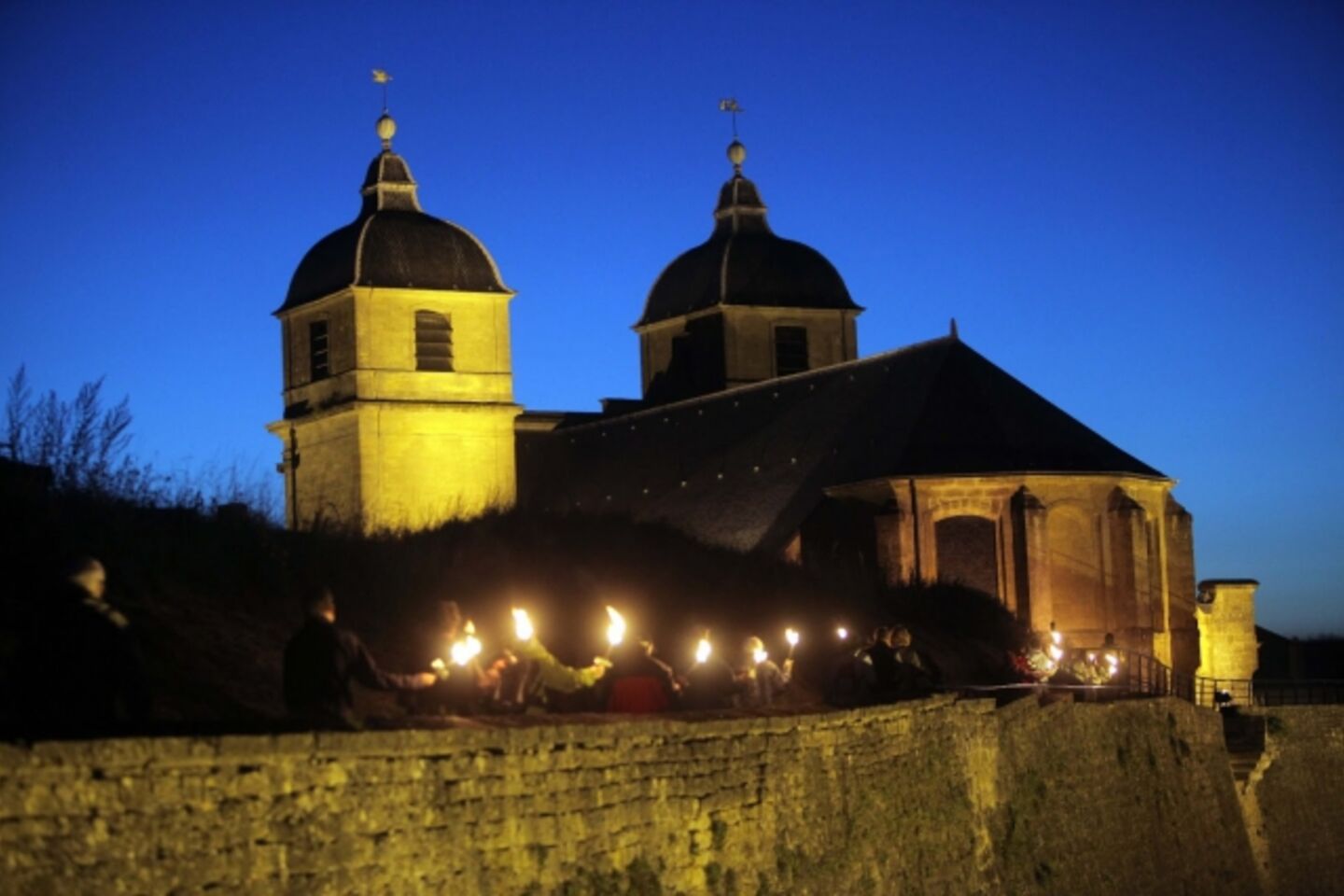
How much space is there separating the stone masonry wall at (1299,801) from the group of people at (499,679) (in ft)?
60.5

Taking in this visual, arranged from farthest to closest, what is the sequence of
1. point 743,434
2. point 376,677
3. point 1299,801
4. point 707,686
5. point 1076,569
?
point 743,434 < point 1076,569 < point 1299,801 < point 707,686 < point 376,677

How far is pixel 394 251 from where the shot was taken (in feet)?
234

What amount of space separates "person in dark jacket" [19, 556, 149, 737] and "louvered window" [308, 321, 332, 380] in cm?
6183

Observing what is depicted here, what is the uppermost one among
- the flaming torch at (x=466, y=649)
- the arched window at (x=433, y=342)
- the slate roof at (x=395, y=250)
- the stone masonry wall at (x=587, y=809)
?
the slate roof at (x=395, y=250)

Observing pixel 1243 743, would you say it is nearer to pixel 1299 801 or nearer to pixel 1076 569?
pixel 1299 801

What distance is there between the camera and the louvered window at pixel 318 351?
73062 mm

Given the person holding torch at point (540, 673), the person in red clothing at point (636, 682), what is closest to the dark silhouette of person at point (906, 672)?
the person in red clothing at point (636, 682)

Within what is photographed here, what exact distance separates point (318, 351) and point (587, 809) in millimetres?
Result: 60183

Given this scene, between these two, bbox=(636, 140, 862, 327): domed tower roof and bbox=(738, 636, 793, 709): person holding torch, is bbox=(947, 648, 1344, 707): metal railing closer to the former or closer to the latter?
bbox=(738, 636, 793, 709): person holding torch

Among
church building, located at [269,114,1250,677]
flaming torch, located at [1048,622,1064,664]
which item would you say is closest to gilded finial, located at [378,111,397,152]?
church building, located at [269,114,1250,677]

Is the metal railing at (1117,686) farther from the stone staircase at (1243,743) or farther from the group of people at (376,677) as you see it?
the group of people at (376,677)


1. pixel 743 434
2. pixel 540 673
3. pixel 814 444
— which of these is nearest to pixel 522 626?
pixel 540 673

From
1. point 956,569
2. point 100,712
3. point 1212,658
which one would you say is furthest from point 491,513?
point 1212,658

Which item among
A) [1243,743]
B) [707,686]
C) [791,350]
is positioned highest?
[791,350]
